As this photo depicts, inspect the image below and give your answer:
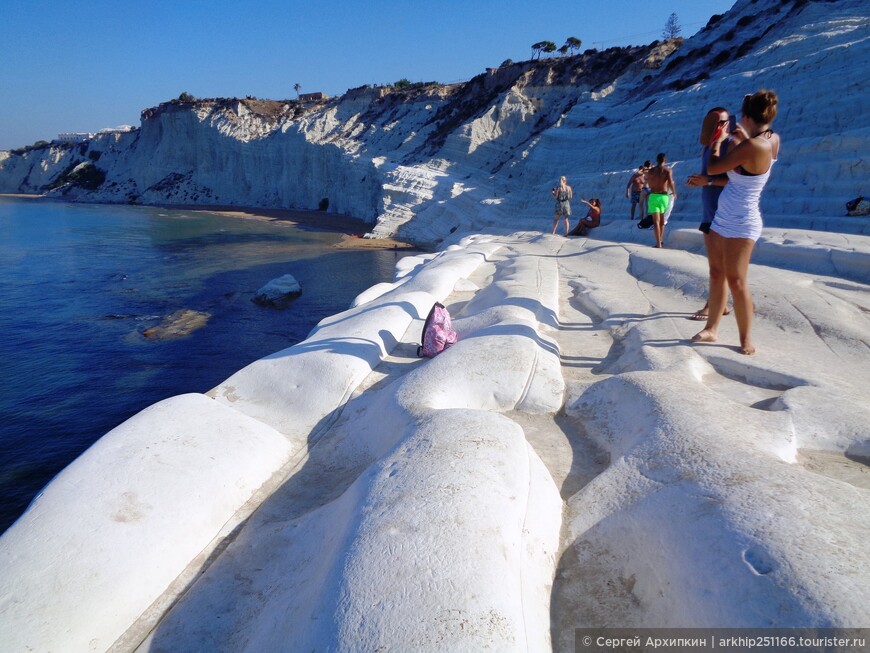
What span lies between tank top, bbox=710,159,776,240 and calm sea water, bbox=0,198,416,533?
6.48 m

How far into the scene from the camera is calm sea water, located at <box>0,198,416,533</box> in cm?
651

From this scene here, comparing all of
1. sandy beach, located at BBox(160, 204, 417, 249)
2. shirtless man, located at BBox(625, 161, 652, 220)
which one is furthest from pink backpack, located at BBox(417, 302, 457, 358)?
sandy beach, located at BBox(160, 204, 417, 249)

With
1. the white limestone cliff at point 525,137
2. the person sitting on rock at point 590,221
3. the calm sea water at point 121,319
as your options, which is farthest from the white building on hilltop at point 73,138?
the person sitting on rock at point 590,221

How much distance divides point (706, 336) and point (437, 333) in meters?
1.91

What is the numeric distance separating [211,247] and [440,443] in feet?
78.0

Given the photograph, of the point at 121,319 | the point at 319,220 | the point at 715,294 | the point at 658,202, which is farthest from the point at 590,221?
the point at 319,220

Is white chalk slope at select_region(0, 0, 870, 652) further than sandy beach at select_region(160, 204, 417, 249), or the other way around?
sandy beach at select_region(160, 204, 417, 249)

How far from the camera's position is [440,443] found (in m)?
2.11

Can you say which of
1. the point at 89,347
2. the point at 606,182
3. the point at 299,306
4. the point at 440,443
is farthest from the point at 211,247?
the point at 440,443

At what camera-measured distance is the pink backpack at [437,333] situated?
3973 mm

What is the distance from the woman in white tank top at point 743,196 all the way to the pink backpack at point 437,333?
183cm

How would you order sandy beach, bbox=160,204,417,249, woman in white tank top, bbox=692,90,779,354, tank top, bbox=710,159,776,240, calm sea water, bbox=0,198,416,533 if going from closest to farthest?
woman in white tank top, bbox=692,90,779,354
tank top, bbox=710,159,776,240
calm sea water, bbox=0,198,416,533
sandy beach, bbox=160,204,417,249

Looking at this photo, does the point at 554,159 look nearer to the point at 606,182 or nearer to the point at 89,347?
the point at 606,182

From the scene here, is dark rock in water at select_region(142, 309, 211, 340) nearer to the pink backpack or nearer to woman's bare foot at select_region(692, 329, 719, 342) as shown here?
the pink backpack
